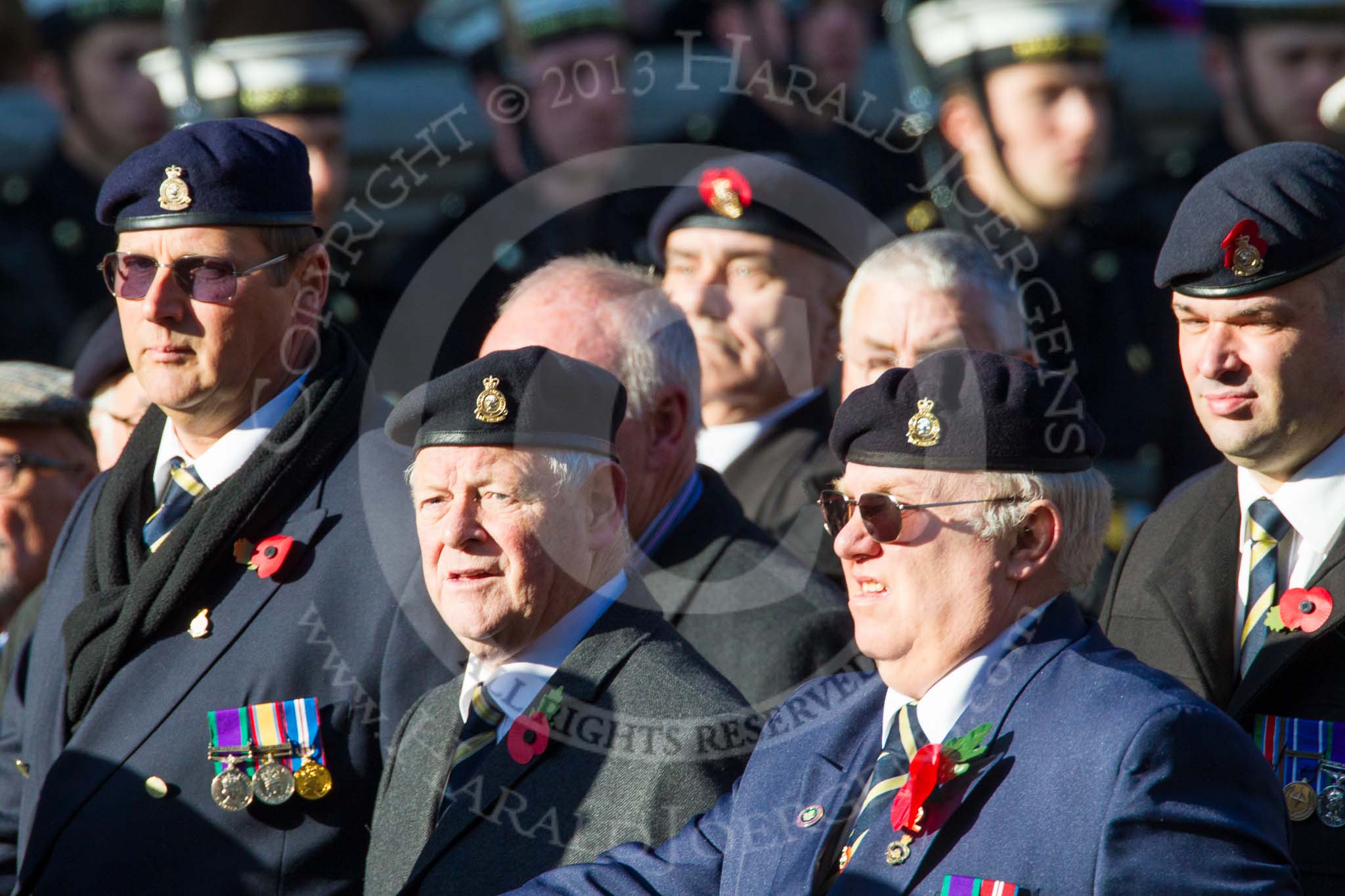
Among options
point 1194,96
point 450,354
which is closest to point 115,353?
point 450,354

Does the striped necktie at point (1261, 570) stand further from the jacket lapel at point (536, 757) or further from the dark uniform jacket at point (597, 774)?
the jacket lapel at point (536, 757)

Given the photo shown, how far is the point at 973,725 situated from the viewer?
276 cm

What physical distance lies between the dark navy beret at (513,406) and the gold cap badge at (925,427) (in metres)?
0.67

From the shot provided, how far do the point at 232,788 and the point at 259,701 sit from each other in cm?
17

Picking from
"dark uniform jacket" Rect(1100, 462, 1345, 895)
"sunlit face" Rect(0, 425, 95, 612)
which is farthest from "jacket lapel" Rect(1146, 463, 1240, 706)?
"sunlit face" Rect(0, 425, 95, 612)

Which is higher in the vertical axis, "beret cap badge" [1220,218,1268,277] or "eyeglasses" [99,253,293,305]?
"eyeglasses" [99,253,293,305]

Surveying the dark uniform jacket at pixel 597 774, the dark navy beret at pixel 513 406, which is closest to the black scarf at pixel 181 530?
the dark navy beret at pixel 513 406

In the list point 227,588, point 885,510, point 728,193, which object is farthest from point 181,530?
point 728,193

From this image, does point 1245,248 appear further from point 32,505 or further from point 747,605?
point 32,505

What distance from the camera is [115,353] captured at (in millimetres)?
4711

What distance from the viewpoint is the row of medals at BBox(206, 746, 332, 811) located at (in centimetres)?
340

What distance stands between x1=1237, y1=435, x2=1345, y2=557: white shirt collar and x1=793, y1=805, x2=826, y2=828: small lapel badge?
3.38 ft

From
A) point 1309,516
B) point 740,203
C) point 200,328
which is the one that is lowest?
point 1309,516

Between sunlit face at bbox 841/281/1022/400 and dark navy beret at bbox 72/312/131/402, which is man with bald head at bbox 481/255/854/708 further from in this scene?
dark navy beret at bbox 72/312/131/402
